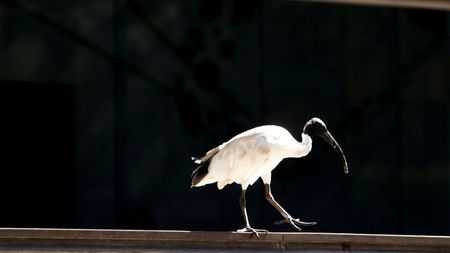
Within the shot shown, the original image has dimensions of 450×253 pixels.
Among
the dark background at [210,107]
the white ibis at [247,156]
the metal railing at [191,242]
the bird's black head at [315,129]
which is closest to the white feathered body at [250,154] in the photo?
the white ibis at [247,156]

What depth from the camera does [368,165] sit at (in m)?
23.1

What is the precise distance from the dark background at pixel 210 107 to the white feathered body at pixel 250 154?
6177 mm

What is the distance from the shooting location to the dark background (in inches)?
845

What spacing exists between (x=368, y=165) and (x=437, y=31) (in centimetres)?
263

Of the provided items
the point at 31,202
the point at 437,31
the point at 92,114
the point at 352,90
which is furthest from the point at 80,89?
the point at 437,31

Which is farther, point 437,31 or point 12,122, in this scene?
point 437,31

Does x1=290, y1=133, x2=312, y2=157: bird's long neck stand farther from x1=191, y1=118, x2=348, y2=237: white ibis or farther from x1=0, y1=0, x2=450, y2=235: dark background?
x1=0, y1=0, x2=450, y2=235: dark background

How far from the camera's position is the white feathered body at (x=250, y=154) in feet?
50.9

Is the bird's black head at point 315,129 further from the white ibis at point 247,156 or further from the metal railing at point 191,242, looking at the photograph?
the metal railing at point 191,242

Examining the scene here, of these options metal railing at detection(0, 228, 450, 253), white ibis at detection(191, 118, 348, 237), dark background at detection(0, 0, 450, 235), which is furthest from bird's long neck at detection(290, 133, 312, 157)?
dark background at detection(0, 0, 450, 235)

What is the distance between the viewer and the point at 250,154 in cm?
1548

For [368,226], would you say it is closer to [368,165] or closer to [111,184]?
[368,165]

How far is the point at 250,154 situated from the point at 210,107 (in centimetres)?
689

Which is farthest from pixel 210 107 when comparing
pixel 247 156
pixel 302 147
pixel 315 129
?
pixel 247 156
